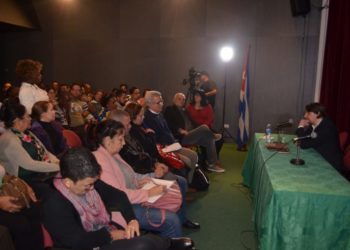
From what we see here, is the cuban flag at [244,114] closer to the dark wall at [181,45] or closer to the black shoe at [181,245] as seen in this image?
the dark wall at [181,45]

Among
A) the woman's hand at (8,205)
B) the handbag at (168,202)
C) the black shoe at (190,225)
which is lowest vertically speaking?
the black shoe at (190,225)

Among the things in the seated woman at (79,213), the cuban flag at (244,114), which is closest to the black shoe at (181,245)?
the seated woman at (79,213)

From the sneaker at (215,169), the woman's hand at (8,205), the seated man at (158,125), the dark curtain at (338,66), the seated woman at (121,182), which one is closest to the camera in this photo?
the woman's hand at (8,205)

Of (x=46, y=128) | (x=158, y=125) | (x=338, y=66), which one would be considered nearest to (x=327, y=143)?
(x=158, y=125)

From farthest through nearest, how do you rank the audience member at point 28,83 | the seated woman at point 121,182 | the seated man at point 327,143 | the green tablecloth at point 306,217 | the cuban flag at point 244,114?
1. the cuban flag at point 244,114
2. the audience member at point 28,83
3. the seated man at point 327,143
4. the seated woman at point 121,182
5. the green tablecloth at point 306,217

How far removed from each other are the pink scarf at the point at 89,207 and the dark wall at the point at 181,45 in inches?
204

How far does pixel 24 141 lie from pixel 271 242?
194cm

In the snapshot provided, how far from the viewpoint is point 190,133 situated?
14.5 feet

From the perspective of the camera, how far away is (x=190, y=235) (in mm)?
2783

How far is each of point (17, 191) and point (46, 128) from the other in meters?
1.07

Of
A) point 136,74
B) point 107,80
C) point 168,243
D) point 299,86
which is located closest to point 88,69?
point 107,80

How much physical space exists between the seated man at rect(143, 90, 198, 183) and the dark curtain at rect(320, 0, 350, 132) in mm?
2199

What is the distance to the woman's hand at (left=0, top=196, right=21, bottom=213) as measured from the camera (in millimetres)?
1818

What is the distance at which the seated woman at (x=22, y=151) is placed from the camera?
2266 mm
